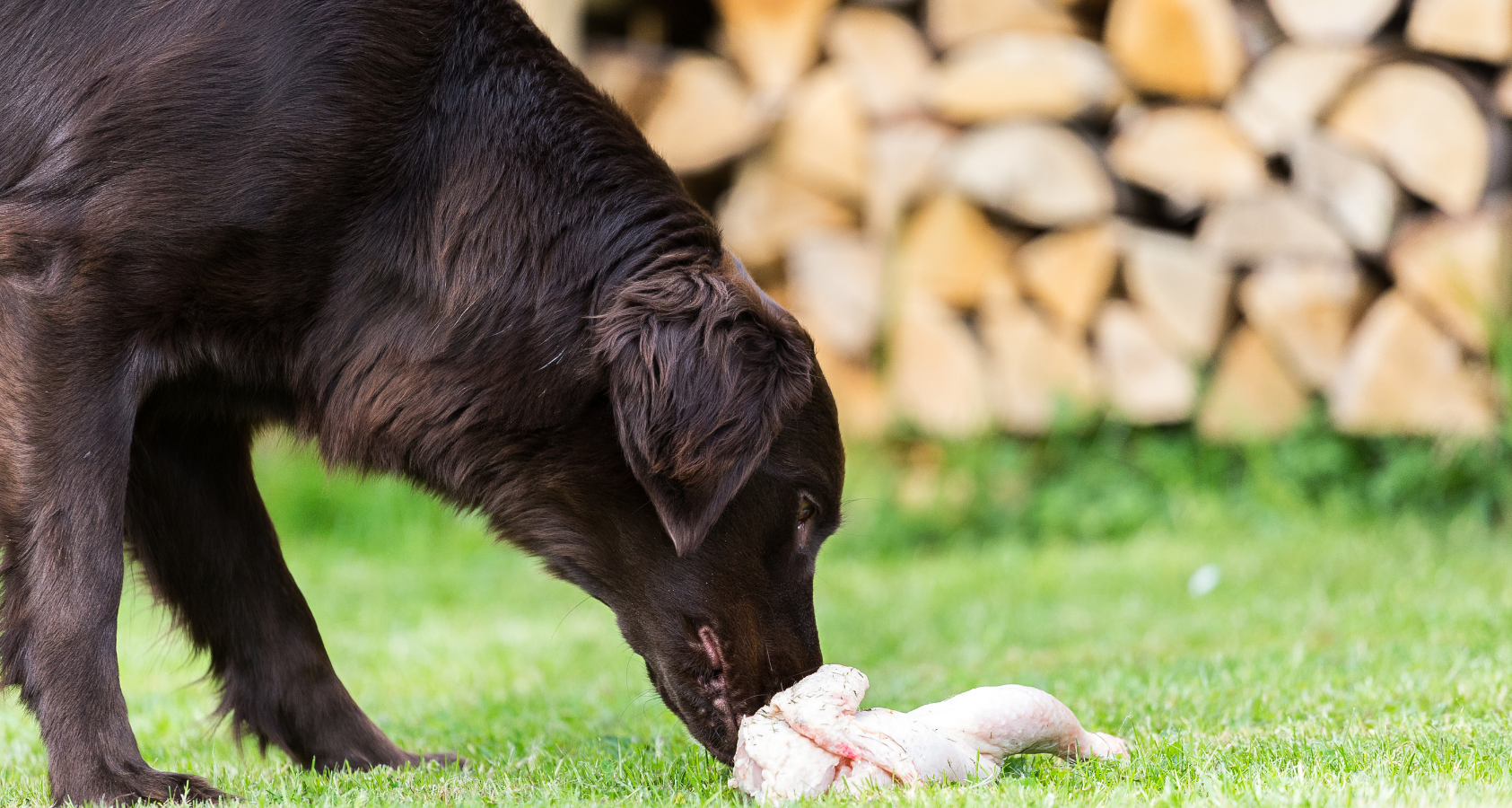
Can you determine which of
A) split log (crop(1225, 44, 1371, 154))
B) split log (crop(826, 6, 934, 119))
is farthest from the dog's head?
split log (crop(826, 6, 934, 119))

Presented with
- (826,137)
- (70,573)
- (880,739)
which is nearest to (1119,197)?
(826,137)

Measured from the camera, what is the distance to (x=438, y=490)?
8.53ft

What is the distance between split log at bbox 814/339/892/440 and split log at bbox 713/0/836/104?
4.10 ft

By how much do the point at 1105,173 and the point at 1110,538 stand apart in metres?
1.47

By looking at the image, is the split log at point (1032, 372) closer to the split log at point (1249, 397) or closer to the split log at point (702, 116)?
the split log at point (1249, 397)

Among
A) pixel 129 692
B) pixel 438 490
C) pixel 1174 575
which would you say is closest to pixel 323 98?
pixel 438 490

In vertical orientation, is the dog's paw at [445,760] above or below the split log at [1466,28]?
below

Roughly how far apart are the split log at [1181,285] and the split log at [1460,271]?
0.69 meters

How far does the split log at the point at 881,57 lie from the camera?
632 centimetres

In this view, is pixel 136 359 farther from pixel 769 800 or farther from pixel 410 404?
pixel 769 800

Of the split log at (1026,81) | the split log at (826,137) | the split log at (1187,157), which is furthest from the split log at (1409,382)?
the split log at (826,137)

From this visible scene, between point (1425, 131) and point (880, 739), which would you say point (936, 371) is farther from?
point (880, 739)

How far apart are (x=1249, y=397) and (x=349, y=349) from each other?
411cm

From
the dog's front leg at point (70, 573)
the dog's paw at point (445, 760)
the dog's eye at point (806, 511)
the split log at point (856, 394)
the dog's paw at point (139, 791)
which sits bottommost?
the split log at point (856, 394)
